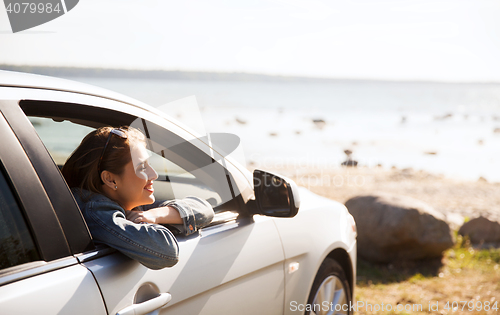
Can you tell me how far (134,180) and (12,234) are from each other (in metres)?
0.50

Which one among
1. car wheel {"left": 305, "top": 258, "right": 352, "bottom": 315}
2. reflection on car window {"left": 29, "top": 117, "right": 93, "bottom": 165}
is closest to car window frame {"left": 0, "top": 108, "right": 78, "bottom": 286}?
reflection on car window {"left": 29, "top": 117, "right": 93, "bottom": 165}

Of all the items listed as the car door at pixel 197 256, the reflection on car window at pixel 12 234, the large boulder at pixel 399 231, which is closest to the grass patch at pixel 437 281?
the large boulder at pixel 399 231

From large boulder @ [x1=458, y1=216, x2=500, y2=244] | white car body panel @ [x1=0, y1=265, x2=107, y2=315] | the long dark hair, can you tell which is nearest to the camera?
white car body panel @ [x1=0, y1=265, x2=107, y2=315]

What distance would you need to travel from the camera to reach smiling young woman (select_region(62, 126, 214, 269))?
1.53 m

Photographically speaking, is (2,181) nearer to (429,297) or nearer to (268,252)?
(268,252)

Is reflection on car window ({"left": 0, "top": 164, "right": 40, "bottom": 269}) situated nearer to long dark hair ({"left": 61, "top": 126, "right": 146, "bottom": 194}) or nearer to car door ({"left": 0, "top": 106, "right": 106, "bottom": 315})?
car door ({"left": 0, "top": 106, "right": 106, "bottom": 315})

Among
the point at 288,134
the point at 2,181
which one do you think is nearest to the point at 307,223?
the point at 2,181

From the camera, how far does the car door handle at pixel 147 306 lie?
1.45 m

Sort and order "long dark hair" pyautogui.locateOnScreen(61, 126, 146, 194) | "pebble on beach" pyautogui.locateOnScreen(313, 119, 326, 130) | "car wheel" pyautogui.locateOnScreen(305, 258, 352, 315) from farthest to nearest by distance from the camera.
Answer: "pebble on beach" pyautogui.locateOnScreen(313, 119, 326, 130) < "car wheel" pyautogui.locateOnScreen(305, 258, 352, 315) < "long dark hair" pyautogui.locateOnScreen(61, 126, 146, 194)

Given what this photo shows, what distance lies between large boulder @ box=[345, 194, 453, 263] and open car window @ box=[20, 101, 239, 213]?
354 cm

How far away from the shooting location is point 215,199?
2.20m

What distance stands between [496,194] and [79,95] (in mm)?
12293

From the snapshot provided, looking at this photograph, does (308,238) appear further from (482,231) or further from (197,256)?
(482,231)

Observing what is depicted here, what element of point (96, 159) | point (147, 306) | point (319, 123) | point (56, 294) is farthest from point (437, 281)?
point (319, 123)
